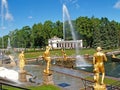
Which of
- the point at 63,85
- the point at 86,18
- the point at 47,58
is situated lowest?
the point at 63,85

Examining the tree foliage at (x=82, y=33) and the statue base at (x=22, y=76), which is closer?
the statue base at (x=22, y=76)

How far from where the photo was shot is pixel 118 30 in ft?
352

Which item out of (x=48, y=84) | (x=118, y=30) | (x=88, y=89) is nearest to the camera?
(x=88, y=89)

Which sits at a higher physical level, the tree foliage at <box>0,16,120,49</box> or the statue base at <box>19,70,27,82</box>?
the tree foliage at <box>0,16,120,49</box>

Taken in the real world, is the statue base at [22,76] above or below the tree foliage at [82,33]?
below

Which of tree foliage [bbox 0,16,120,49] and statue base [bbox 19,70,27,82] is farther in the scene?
tree foliage [bbox 0,16,120,49]

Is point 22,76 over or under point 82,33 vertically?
under

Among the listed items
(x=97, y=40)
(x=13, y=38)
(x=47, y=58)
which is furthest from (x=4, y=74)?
(x=13, y=38)

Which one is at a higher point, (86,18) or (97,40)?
(86,18)

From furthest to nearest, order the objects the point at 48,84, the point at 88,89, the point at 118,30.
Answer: the point at 118,30, the point at 48,84, the point at 88,89

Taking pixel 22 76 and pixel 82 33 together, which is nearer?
pixel 22 76

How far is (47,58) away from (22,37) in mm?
95587

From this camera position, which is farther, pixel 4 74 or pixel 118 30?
pixel 118 30

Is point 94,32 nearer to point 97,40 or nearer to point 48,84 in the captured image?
point 97,40
